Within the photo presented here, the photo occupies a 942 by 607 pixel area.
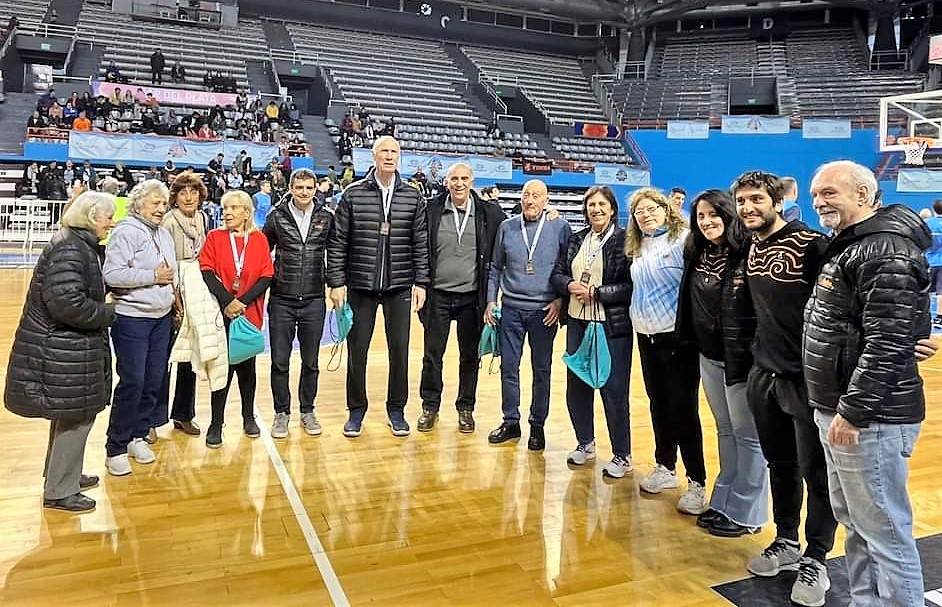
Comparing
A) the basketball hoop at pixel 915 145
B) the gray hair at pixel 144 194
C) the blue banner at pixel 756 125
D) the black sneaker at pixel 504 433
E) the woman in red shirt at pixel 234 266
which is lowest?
the black sneaker at pixel 504 433

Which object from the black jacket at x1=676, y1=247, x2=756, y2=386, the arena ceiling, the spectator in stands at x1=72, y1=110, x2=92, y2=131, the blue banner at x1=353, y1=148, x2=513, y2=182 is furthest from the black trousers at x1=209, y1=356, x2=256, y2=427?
the arena ceiling

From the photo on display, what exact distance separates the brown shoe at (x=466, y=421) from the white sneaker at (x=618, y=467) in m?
0.94

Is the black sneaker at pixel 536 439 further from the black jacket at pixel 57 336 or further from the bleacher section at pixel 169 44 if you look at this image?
the bleacher section at pixel 169 44

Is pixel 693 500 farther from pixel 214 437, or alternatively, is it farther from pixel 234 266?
pixel 234 266

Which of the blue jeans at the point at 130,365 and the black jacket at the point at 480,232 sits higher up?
the black jacket at the point at 480,232

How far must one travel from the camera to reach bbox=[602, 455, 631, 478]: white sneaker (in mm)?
3312

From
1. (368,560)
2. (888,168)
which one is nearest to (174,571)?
→ (368,560)

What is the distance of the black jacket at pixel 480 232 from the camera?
3943mm

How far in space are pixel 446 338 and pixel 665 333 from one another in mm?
1494

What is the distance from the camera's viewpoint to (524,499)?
9.98ft

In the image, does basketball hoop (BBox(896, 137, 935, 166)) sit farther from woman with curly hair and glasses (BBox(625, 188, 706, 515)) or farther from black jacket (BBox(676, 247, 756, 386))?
black jacket (BBox(676, 247, 756, 386))

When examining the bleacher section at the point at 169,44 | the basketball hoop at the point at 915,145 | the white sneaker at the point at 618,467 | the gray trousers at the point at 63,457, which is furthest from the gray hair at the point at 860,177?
the bleacher section at the point at 169,44

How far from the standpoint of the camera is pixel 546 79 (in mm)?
24438

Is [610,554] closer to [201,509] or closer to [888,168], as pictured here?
[201,509]
